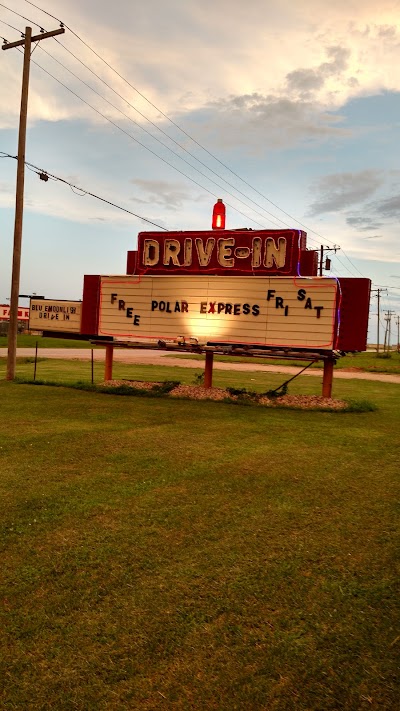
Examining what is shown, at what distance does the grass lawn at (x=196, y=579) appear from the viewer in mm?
2834

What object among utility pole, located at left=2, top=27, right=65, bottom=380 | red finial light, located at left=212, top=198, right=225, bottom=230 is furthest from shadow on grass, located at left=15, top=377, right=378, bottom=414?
red finial light, located at left=212, top=198, right=225, bottom=230

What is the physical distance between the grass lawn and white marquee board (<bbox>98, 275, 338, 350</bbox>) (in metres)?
6.51

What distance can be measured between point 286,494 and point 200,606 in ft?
9.42

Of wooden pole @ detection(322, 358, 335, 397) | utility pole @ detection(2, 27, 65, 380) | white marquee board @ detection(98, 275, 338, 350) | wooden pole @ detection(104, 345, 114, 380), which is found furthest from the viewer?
wooden pole @ detection(104, 345, 114, 380)

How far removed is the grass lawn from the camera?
2.83 metres

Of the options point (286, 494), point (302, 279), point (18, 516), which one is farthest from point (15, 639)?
point (302, 279)

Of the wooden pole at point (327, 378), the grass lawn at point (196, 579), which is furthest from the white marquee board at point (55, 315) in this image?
the grass lawn at point (196, 579)

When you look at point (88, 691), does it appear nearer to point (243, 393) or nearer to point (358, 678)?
point (358, 678)

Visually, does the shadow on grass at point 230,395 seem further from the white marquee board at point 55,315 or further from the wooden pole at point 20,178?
the wooden pole at point 20,178

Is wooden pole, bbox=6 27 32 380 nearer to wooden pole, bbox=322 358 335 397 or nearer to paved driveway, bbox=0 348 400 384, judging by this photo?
wooden pole, bbox=322 358 335 397

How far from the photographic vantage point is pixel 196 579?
4.00 m

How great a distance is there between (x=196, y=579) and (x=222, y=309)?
11902mm

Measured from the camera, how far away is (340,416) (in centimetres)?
1329

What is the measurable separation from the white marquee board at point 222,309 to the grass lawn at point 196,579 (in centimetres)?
651
